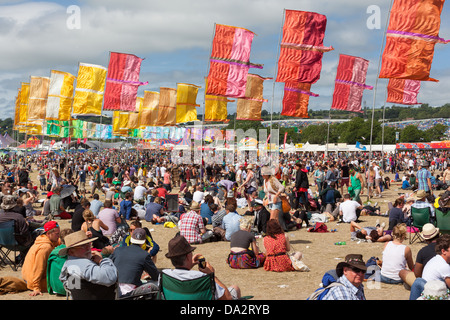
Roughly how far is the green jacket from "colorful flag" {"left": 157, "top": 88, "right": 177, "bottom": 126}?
25722mm

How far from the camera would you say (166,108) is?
108 feet

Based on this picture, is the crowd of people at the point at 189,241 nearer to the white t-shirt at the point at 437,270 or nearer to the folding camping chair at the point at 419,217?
the white t-shirt at the point at 437,270

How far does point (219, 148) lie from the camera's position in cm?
5362

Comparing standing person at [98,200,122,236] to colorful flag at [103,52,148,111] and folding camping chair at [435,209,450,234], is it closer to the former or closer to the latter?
folding camping chair at [435,209,450,234]

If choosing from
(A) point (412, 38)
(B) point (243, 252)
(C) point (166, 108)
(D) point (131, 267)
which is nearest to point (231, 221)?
(B) point (243, 252)

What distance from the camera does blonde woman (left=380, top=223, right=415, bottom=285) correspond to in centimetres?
727

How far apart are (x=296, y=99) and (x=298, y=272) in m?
13.9

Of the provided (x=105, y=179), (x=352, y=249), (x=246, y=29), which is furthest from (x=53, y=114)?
(x=352, y=249)

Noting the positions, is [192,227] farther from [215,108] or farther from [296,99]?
[215,108]

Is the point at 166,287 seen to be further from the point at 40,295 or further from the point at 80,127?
the point at 80,127

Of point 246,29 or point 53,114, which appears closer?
point 246,29

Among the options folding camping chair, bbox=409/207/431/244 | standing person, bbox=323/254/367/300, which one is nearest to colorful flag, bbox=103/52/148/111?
folding camping chair, bbox=409/207/431/244
